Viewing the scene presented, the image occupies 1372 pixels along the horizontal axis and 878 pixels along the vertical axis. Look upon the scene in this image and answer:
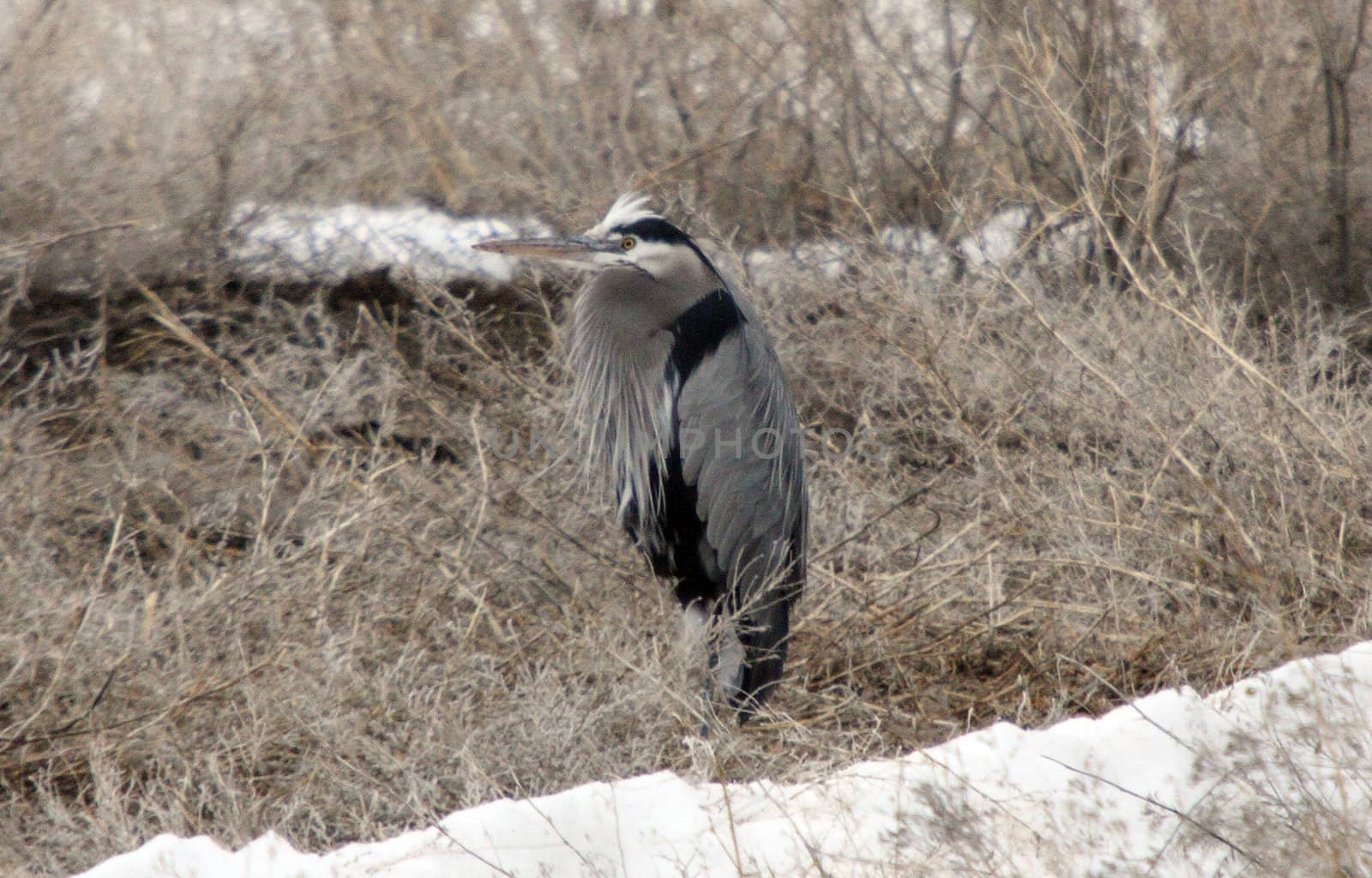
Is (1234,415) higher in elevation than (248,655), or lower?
higher

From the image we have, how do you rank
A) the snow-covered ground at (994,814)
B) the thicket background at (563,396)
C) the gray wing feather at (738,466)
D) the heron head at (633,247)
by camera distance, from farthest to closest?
1. the heron head at (633,247)
2. the gray wing feather at (738,466)
3. the thicket background at (563,396)
4. the snow-covered ground at (994,814)

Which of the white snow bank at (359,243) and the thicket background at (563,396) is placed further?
the white snow bank at (359,243)

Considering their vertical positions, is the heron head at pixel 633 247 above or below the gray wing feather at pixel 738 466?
above

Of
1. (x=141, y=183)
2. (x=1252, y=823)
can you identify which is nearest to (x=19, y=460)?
(x=141, y=183)

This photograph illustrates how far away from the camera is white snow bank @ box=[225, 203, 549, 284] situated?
5.67m

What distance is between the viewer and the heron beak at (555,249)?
12.3 ft

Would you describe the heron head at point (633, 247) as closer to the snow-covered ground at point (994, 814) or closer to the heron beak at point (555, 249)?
the heron beak at point (555, 249)

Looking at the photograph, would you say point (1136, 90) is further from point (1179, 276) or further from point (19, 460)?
point (19, 460)

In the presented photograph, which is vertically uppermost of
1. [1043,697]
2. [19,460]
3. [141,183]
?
[141,183]

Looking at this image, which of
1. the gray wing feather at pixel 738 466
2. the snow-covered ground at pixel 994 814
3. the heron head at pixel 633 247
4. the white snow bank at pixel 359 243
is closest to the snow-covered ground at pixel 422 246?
the white snow bank at pixel 359 243

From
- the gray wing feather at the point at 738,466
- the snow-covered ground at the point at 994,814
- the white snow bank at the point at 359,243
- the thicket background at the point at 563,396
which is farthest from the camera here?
the white snow bank at the point at 359,243

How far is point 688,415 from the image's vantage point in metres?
3.74

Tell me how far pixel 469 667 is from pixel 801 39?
3945 millimetres

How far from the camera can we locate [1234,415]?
12.8 feet
